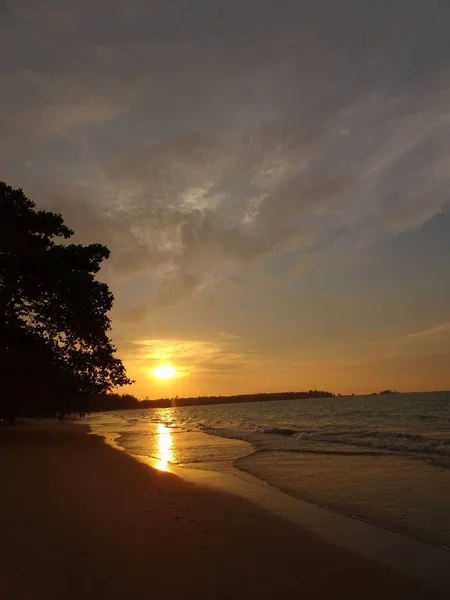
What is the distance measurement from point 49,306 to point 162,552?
19.1 meters

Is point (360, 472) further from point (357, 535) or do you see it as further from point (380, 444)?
point (380, 444)

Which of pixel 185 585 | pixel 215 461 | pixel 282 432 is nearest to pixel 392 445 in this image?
pixel 215 461

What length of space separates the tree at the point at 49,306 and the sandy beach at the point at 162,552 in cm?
1358

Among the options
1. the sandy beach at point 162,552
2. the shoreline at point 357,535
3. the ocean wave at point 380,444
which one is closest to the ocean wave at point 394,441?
the ocean wave at point 380,444

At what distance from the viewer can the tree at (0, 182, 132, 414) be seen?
21.7 metres

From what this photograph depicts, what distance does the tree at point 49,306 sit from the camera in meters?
21.7

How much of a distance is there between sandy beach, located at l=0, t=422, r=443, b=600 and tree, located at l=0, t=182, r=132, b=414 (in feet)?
44.6

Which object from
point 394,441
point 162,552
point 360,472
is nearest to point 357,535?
point 162,552

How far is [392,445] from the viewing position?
66.3 feet

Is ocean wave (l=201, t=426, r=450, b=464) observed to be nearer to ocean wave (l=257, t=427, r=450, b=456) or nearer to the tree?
ocean wave (l=257, t=427, r=450, b=456)

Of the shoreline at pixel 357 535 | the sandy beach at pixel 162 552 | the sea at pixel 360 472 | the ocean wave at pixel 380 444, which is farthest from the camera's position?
the ocean wave at pixel 380 444

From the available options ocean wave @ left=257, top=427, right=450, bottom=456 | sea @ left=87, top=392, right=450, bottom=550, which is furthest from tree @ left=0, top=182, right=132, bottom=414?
ocean wave @ left=257, top=427, right=450, bottom=456

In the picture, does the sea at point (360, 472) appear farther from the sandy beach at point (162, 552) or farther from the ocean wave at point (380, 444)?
the sandy beach at point (162, 552)

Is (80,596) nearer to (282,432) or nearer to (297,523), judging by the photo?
(297,523)
